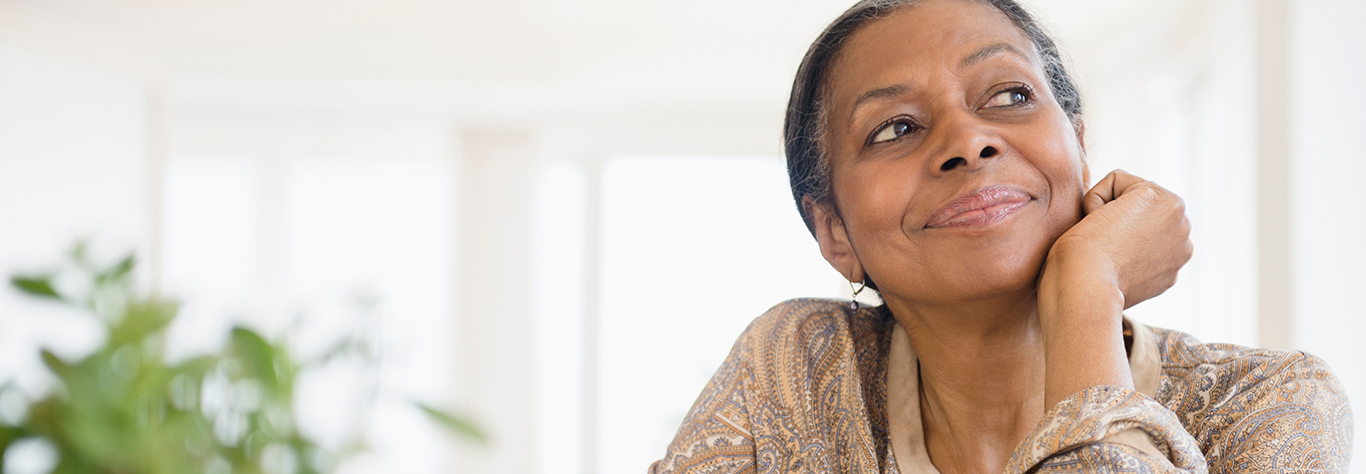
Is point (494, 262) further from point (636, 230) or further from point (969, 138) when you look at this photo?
point (969, 138)

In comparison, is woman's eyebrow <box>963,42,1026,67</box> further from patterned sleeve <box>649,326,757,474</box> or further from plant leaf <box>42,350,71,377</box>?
plant leaf <box>42,350,71,377</box>

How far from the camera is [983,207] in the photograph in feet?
2.91

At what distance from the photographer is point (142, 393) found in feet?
4.39

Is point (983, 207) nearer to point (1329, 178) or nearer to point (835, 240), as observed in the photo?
point (835, 240)

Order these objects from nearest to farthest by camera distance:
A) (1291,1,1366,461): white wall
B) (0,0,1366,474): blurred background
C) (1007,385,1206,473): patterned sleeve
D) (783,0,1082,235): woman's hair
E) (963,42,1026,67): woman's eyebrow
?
(1007,385,1206,473): patterned sleeve
(963,42,1026,67): woman's eyebrow
(783,0,1082,235): woman's hair
(1291,1,1366,461): white wall
(0,0,1366,474): blurred background

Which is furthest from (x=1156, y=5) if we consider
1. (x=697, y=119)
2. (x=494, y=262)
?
(x=494, y=262)

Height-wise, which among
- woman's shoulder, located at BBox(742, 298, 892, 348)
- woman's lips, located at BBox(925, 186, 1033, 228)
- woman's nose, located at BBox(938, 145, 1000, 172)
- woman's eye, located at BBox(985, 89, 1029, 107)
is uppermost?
woman's eye, located at BBox(985, 89, 1029, 107)

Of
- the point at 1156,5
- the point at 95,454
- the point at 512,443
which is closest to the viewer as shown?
the point at 95,454

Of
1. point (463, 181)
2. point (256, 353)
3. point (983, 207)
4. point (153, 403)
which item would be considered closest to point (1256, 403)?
point (983, 207)

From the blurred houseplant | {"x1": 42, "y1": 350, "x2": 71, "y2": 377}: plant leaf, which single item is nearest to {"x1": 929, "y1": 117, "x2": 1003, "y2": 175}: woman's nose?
the blurred houseplant

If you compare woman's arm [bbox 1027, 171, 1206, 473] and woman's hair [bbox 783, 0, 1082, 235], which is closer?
woman's arm [bbox 1027, 171, 1206, 473]

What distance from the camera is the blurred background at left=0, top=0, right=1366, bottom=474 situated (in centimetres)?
416

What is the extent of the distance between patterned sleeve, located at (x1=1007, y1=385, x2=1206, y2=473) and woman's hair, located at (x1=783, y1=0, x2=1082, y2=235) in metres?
0.46

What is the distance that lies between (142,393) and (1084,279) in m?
1.33
